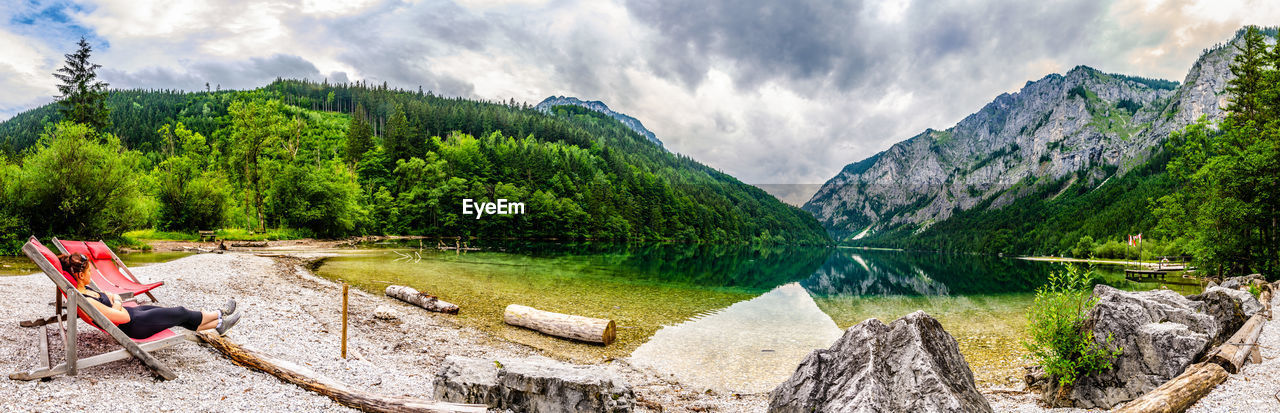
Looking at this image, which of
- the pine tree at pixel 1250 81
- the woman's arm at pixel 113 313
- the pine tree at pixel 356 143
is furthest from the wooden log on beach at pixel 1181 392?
the pine tree at pixel 356 143

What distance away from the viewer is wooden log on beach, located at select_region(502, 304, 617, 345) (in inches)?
512

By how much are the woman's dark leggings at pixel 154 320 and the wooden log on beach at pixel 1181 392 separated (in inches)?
504

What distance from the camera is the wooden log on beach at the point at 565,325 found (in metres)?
13.0

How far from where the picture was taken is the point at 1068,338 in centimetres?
750

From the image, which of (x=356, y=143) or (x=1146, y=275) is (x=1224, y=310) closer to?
(x=1146, y=275)

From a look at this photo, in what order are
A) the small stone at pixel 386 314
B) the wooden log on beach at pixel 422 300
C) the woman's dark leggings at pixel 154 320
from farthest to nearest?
the wooden log on beach at pixel 422 300, the small stone at pixel 386 314, the woman's dark leggings at pixel 154 320

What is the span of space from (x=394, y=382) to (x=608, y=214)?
87660mm

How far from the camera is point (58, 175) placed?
22.0 meters

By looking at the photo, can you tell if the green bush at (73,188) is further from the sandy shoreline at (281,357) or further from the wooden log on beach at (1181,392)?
the wooden log on beach at (1181,392)

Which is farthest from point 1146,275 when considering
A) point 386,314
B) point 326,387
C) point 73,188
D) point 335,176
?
point 335,176

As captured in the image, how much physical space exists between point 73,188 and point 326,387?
91.7 feet

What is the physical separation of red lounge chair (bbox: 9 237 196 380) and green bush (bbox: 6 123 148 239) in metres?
24.8

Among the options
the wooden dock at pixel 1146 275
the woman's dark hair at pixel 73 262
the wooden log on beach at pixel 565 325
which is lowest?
the wooden dock at pixel 1146 275

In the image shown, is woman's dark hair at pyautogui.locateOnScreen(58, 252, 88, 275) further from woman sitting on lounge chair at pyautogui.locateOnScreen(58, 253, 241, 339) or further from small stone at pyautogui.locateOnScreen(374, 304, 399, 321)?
small stone at pyautogui.locateOnScreen(374, 304, 399, 321)
